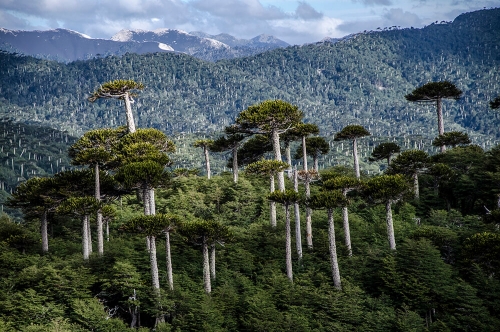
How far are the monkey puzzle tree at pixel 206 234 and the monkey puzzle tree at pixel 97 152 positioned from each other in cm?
682

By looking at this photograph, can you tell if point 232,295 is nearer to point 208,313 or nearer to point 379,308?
point 208,313

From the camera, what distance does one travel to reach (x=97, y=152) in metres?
33.0

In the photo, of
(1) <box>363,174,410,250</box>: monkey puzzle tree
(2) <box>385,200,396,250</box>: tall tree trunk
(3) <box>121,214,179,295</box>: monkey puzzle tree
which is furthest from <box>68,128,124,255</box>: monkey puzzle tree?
(2) <box>385,200,396,250</box>: tall tree trunk

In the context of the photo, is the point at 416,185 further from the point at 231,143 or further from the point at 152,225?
the point at 152,225

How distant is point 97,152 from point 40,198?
6.06m

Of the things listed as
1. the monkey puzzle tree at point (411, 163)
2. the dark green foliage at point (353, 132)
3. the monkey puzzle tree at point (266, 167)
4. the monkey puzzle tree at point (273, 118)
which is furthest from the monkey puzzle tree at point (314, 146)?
the monkey puzzle tree at point (266, 167)

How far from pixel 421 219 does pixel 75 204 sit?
27.6 metres

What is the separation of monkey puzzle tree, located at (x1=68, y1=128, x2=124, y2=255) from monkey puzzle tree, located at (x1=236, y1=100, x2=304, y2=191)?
959cm

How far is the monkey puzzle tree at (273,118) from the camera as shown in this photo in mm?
34188

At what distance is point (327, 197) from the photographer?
3058 centimetres

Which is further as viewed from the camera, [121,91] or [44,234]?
[121,91]

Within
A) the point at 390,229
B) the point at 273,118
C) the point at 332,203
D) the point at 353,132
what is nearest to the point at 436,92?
the point at 353,132

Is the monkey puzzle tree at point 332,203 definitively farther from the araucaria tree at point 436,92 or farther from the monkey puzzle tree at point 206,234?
the araucaria tree at point 436,92

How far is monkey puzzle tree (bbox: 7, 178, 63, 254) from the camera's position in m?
34.3
